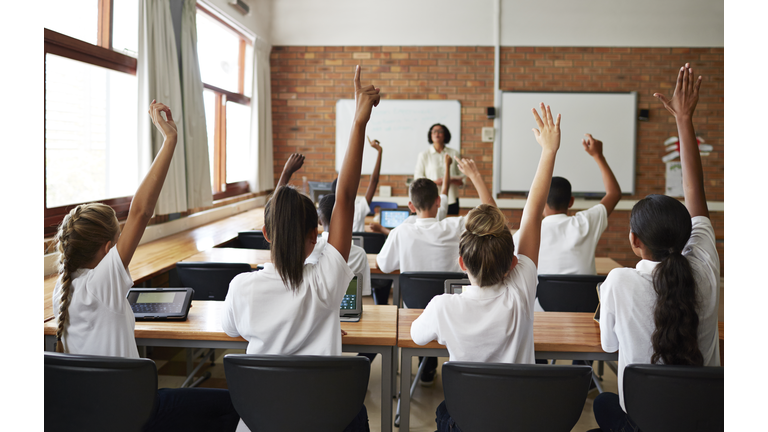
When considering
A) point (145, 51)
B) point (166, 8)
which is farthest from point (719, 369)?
point (166, 8)

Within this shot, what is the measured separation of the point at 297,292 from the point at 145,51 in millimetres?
3162

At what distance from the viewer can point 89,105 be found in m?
3.52

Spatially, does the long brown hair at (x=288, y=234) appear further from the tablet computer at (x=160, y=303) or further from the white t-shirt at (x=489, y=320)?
the tablet computer at (x=160, y=303)

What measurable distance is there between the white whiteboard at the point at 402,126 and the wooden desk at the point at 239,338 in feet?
16.0

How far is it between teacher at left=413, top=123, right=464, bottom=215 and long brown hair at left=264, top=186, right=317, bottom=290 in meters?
4.31

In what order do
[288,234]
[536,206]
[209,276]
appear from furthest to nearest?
[209,276] < [536,206] < [288,234]

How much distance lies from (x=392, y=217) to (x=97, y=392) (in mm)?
3743

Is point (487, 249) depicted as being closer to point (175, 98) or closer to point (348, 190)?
point (348, 190)

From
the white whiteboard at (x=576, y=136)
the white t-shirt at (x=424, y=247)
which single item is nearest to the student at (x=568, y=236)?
the white t-shirt at (x=424, y=247)

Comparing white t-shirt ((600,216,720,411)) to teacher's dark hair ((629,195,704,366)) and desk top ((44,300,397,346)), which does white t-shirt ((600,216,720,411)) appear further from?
desk top ((44,300,397,346))

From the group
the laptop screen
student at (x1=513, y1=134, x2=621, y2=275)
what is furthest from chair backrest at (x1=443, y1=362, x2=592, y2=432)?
the laptop screen

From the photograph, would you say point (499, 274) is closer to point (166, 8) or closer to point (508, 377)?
point (508, 377)

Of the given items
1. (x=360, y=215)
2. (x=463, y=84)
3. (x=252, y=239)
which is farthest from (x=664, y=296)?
(x=463, y=84)

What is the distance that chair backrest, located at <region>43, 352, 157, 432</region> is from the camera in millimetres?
1335
